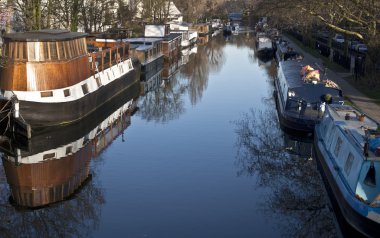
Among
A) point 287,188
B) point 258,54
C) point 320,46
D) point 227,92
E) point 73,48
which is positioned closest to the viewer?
point 287,188

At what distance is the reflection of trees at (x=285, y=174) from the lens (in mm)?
16331

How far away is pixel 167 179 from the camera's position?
1977cm

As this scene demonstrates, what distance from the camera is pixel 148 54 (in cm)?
4991

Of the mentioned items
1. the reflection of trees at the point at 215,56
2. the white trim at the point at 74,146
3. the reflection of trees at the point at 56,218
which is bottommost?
the reflection of trees at the point at 56,218

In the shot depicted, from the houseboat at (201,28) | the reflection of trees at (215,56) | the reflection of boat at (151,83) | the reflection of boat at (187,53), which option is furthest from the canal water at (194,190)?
the houseboat at (201,28)

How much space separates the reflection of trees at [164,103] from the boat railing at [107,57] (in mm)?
3143

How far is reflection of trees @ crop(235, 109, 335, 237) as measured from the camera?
643 inches

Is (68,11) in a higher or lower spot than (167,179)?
higher

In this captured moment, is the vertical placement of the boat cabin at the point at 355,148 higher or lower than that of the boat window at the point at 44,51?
lower

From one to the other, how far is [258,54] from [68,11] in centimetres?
2882

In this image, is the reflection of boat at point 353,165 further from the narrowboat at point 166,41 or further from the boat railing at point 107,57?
the narrowboat at point 166,41

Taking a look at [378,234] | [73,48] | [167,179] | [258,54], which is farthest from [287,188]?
[258,54]

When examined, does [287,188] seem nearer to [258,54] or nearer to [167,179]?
[167,179]

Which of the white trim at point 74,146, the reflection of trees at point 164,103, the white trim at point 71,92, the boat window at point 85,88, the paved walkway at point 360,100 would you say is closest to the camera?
the white trim at point 74,146
